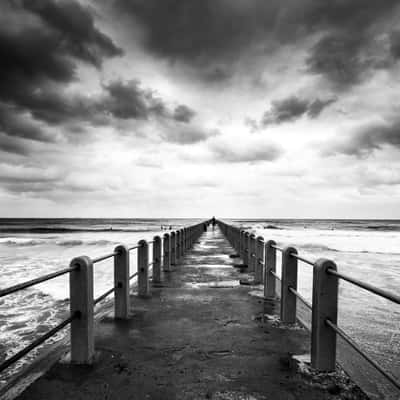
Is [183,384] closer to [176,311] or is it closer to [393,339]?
[176,311]

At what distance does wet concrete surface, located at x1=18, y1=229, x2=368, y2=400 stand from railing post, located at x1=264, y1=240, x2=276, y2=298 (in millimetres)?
289

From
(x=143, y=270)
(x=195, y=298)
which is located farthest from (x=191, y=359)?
(x=143, y=270)

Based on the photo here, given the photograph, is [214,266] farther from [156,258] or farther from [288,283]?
[288,283]

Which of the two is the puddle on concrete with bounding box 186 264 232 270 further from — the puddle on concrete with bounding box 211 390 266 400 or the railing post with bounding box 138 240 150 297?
the puddle on concrete with bounding box 211 390 266 400

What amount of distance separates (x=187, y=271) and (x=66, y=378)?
251 inches

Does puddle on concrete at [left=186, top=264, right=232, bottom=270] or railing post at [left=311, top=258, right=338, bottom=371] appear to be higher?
railing post at [left=311, top=258, right=338, bottom=371]

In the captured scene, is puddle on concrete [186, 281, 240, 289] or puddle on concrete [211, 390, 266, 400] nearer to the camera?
puddle on concrete [211, 390, 266, 400]

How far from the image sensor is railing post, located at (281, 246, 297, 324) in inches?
177

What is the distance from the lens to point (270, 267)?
19.6 feet

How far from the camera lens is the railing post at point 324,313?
307 cm

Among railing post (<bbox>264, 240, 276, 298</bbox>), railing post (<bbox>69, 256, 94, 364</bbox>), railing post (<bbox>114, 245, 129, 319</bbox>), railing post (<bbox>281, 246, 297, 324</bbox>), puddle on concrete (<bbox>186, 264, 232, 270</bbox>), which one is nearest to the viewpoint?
railing post (<bbox>69, 256, 94, 364</bbox>)

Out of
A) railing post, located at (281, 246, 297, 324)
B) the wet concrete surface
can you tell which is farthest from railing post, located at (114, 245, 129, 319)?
Result: railing post, located at (281, 246, 297, 324)

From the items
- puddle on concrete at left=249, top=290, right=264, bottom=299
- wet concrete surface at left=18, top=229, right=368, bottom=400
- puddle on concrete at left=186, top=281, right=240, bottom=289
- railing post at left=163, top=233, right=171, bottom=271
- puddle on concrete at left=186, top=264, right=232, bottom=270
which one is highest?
railing post at left=163, top=233, right=171, bottom=271

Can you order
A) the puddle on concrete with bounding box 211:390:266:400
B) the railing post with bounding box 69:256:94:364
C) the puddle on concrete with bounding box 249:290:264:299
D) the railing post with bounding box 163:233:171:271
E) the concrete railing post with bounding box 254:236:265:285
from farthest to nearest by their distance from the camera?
the railing post with bounding box 163:233:171:271 < the concrete railing post with bounding box 254:236:265:285 < the puddle on concrete with bounding box 249:290:264:299 < the railing post with bounding box 69:256:94:364 < the puddle on concrete with bounding box 211:390:266:400
